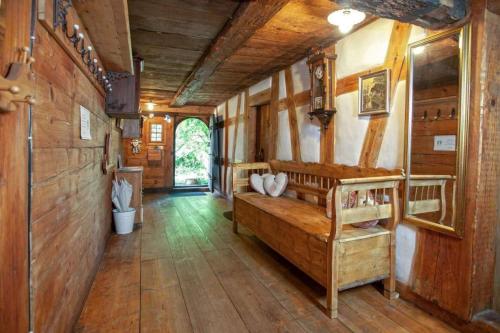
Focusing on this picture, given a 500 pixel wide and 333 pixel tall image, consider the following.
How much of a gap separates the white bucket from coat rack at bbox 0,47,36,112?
3.05 m

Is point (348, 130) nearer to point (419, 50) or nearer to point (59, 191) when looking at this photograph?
point (419, 50)

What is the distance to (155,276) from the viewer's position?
248 centimetres

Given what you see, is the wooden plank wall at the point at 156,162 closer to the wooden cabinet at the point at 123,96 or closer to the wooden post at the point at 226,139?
the wooden post at the point at 226,139

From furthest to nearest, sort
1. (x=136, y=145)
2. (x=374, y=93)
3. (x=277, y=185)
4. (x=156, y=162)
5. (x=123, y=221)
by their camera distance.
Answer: (x=156, y=162) < (x=136, y=145) < (x=123, y=221) < (x=277, y=185) < (x=374, y=93)

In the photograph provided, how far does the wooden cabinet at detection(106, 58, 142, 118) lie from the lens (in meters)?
3.11

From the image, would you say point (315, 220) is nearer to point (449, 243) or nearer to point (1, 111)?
point (449, 243)

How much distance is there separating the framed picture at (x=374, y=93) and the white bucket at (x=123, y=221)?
9.97 ft

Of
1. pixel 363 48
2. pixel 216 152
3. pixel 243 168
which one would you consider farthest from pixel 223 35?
pixel 216 152

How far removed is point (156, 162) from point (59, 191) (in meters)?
6.31

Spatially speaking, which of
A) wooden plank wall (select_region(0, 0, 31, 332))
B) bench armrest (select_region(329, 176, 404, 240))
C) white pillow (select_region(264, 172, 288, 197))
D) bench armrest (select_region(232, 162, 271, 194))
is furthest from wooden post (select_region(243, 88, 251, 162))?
wooden plank wall (select_region(0, 0, 31, 332))

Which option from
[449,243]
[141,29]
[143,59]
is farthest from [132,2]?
[449,243]

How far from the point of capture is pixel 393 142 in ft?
7.27

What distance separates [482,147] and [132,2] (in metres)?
2.61

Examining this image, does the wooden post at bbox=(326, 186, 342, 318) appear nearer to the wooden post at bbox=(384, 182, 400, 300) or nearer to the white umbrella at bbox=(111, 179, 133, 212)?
the wooden post at bbox=(384, 182, 400, 300)
